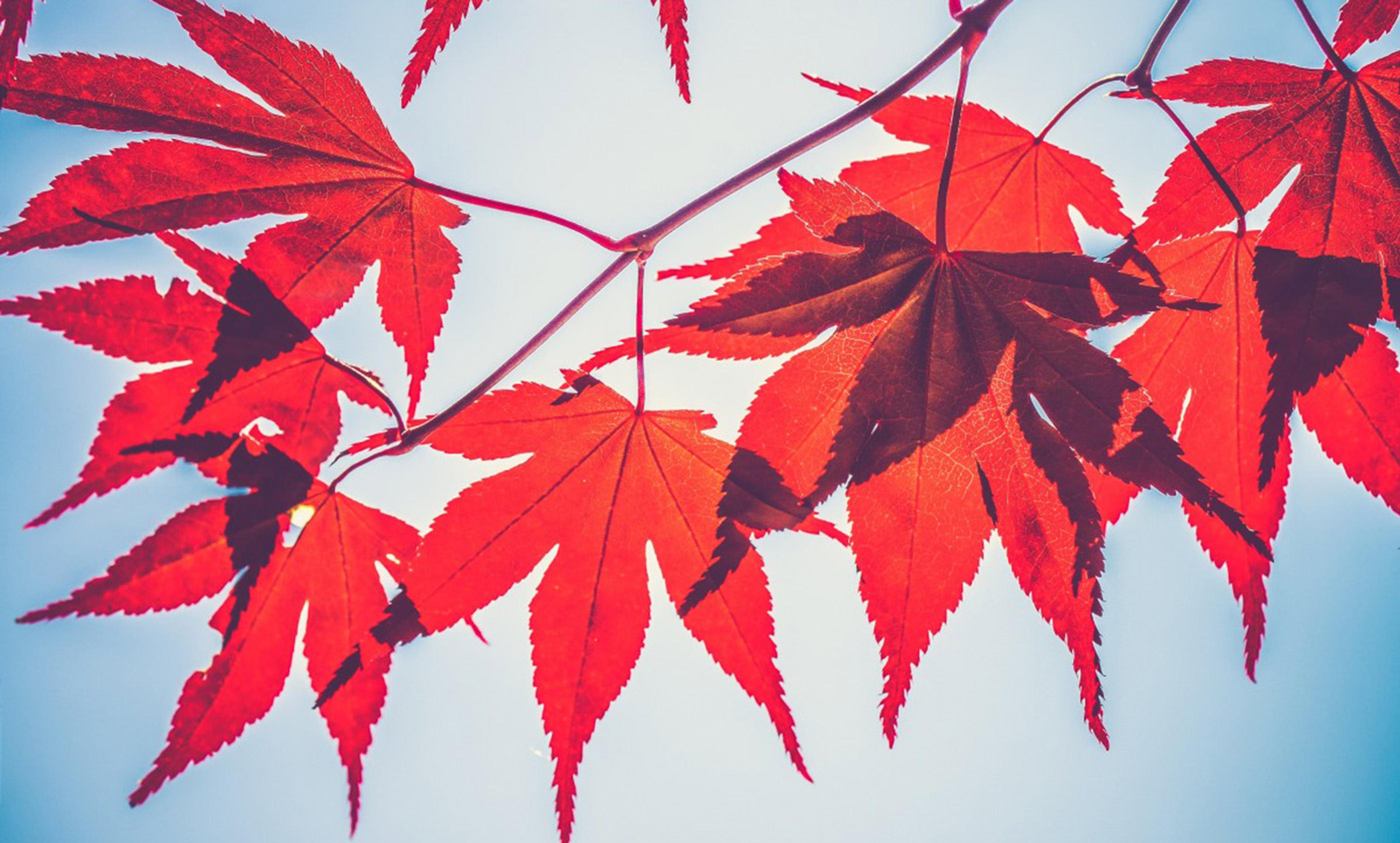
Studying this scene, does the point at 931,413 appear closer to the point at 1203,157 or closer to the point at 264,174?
the point at 1203,157

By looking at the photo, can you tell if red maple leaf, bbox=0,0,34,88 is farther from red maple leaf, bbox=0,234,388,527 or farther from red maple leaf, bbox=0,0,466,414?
red maple leaf, bbox=0,234,388,527

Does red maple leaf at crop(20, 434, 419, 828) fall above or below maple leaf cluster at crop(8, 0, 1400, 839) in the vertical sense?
below

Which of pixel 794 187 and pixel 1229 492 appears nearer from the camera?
pixel 794 187

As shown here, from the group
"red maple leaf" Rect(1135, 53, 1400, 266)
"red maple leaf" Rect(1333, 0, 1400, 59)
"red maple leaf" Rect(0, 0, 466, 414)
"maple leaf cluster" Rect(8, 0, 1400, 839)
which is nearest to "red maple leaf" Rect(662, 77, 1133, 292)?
"maple leaf cluster" Rect(8, 0, 1400, 839)

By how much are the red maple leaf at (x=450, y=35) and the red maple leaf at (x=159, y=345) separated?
9.8 inches

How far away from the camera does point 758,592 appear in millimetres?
749

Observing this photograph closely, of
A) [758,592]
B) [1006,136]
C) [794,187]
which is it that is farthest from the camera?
[1006,136]

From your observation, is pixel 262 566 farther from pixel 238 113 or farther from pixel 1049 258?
pixel 1049 258

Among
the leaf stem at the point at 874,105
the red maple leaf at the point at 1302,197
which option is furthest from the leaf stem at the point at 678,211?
the red maple leaf at the point at 1302,197

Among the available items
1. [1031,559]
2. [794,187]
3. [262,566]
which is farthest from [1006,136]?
[262,566]

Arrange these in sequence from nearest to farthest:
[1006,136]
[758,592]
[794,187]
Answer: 1. [794,187]
2. [758,592]
3. [1006,136]

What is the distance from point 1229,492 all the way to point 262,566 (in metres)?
1.07

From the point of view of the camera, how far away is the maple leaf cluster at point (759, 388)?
0.65 m

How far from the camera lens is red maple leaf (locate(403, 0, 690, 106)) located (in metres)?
0.67
